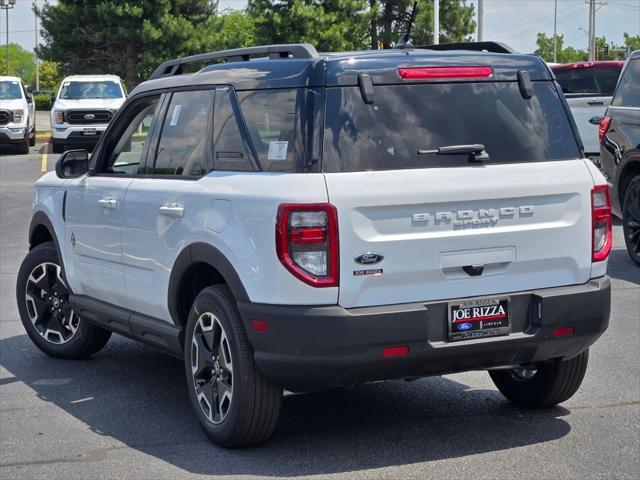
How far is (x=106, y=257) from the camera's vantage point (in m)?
7.07

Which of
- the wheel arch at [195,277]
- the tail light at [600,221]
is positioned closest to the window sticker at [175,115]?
the wheel arch at [195,277]

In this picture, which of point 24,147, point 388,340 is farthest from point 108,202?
point 24,147

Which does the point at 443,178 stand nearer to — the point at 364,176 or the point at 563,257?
the point at 364,176

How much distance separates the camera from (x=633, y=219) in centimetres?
1195

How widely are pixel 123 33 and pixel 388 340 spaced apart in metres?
48.0

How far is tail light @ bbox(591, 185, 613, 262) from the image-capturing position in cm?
587

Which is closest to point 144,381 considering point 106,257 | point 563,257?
point 106,257

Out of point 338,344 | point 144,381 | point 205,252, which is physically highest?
point 205,252

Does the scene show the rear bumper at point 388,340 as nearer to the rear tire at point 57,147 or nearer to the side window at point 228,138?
the side window at point 228,138

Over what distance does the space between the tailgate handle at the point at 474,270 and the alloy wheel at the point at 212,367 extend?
119cm

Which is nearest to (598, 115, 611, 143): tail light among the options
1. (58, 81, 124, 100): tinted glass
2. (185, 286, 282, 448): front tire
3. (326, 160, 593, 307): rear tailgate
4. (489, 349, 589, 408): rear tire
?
(489, 349, 589, 408): rear tire

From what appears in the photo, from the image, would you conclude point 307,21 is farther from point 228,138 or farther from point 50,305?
point 228,138

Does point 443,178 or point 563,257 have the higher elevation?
point 443,178

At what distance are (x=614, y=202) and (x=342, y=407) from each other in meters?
6.63
